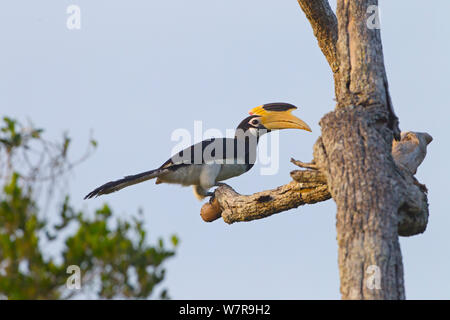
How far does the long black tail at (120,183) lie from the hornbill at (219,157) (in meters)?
0.02

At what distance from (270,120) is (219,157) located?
2.42ft

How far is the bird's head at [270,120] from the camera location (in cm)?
746

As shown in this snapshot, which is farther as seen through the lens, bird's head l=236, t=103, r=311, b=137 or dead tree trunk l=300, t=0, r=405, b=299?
bird's head l=236, t=103, r=311, b=137

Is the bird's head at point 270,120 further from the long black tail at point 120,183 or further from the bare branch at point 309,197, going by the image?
the long black tail at point 120,183

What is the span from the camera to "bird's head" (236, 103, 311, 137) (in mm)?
7465

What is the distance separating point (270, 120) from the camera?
772cm

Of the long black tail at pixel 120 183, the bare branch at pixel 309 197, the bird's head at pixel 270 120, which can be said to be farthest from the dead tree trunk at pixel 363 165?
the long black tail at pixel 120 183

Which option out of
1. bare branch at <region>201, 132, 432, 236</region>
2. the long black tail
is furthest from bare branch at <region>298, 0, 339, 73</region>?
the long black tail

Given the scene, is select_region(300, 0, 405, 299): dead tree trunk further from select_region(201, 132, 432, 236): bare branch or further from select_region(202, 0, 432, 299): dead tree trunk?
select_region(201, 132, 432, 236): bare branch

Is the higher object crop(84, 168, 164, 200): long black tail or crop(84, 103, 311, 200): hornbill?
crop(84, 103, 311, 200): hornbill

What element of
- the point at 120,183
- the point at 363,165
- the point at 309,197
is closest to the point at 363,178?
the point at 363,165

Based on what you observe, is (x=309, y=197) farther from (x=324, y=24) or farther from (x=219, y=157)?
(x=324, y=24)
